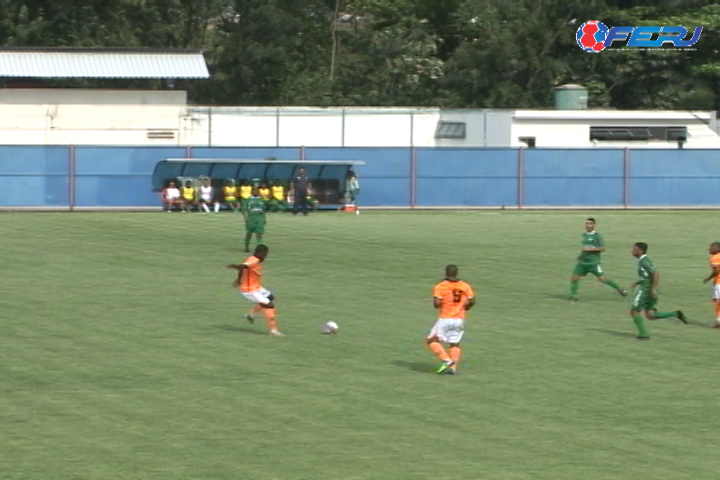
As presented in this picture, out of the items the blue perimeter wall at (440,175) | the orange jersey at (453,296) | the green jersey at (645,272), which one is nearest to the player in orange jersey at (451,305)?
the orange jersey at (453,296)

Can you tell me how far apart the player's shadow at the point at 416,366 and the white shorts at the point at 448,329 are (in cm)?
102

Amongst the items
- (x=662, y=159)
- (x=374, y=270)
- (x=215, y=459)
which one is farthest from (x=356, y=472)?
(x=662, y=159)

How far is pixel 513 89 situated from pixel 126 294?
5318 cm

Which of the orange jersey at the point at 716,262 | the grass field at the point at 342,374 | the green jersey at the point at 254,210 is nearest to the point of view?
the grass field at the point at 342,374

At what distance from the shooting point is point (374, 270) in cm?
3484

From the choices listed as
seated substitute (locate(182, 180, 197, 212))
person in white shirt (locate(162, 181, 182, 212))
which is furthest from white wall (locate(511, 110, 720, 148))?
person in white shirt (locate(162, 181, 182, 212))

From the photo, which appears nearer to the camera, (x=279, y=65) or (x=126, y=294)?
(x=126, y=294)

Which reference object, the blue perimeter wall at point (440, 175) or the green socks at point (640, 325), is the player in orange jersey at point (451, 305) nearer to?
the green socks at point (640, 325)

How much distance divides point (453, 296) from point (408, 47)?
6685 centimetres

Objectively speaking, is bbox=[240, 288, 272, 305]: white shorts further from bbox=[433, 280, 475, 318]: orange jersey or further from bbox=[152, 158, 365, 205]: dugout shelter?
bbox=[152, 158, 365, 205]: dugout shelter

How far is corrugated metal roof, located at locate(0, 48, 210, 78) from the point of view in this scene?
6600cm

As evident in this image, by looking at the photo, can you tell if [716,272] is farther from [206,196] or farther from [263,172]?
[263,172]

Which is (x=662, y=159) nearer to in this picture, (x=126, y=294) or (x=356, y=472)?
(x=126, y=294)

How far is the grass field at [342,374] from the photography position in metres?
14.9
